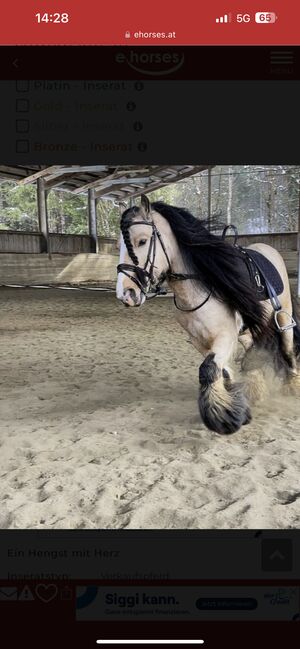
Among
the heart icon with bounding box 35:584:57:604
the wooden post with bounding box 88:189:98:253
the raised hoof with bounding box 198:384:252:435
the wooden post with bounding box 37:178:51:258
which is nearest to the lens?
the heart icon with bounding box 35:584:57:604

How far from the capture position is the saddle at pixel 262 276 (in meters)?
2.77

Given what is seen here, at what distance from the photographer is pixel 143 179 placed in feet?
39.5

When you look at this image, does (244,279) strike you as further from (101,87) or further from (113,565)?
(113,565)

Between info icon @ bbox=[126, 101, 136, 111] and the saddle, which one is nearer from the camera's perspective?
info icon @ bbox=[126, 101, 136, 111]

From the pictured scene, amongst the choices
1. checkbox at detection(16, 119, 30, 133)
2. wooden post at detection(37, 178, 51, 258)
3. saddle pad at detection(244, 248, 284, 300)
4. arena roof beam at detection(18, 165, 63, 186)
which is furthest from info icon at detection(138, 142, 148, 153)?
wooden post at detection(37, 178, 51, 258)

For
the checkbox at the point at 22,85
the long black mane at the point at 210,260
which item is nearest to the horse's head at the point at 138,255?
the long black mane at the point at 210,260

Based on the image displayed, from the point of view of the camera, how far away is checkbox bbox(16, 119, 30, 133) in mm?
1160

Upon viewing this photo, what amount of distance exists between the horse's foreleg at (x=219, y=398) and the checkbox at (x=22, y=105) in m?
1.72
